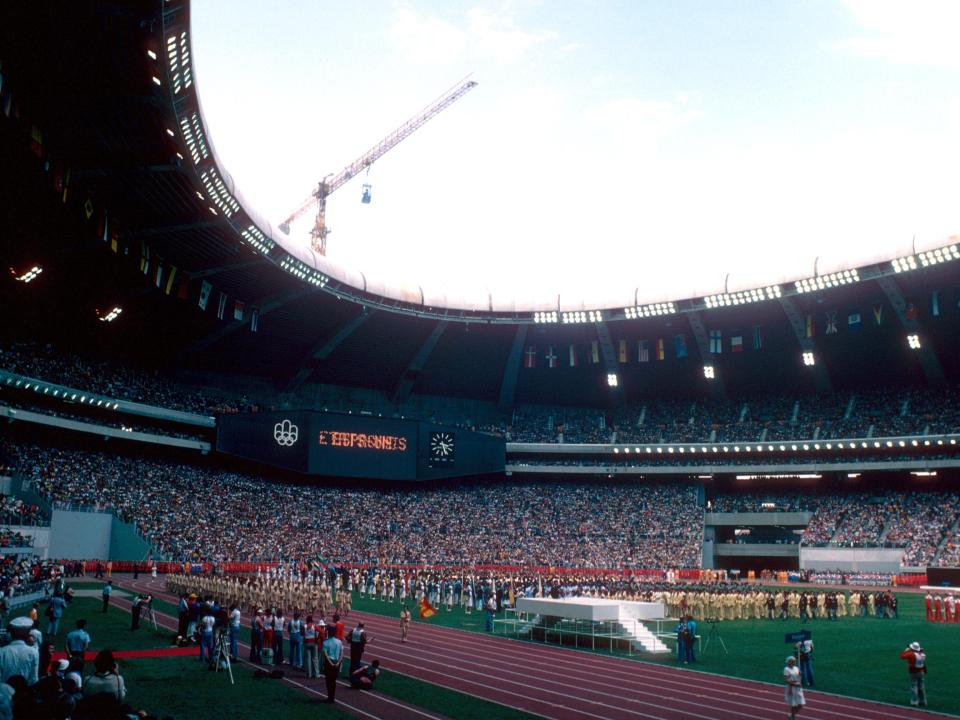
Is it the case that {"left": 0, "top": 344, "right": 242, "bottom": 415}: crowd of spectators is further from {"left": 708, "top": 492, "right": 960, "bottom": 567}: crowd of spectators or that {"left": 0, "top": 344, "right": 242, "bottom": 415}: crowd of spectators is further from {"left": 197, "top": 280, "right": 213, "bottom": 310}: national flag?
{"left": 708, "top": 492, "right": 960, "bottom": 567}: crowd of spectators

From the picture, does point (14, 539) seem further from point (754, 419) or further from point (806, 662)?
point (754, 419)

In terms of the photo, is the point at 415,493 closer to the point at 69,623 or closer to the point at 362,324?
the point at 362,324

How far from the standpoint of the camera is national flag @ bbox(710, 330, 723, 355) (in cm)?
6242

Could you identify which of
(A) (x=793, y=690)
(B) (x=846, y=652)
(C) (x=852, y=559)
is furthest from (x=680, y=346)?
(A) (x=793, y=690)

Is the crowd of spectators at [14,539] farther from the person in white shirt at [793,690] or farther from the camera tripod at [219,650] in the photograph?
the person in white shirt at [793,690]

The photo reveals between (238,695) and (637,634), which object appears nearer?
(238,695)

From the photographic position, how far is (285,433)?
61188mm

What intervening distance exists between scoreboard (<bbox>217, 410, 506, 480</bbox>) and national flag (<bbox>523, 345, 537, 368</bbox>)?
21.8ft

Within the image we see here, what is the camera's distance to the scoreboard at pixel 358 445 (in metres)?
60.8

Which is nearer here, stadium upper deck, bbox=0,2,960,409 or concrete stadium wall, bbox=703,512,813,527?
stadium upper deck, bbox=0,2,960,409

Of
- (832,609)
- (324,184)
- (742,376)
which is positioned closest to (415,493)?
(742,376)

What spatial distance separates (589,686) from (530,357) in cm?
4847

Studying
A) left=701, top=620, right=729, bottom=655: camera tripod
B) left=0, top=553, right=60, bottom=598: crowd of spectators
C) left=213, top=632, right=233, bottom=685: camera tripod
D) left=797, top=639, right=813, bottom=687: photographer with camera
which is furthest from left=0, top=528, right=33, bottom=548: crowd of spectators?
left=797, top=639, right=813, bottom=687: photographer with camera

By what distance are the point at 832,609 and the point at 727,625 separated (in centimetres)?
642
